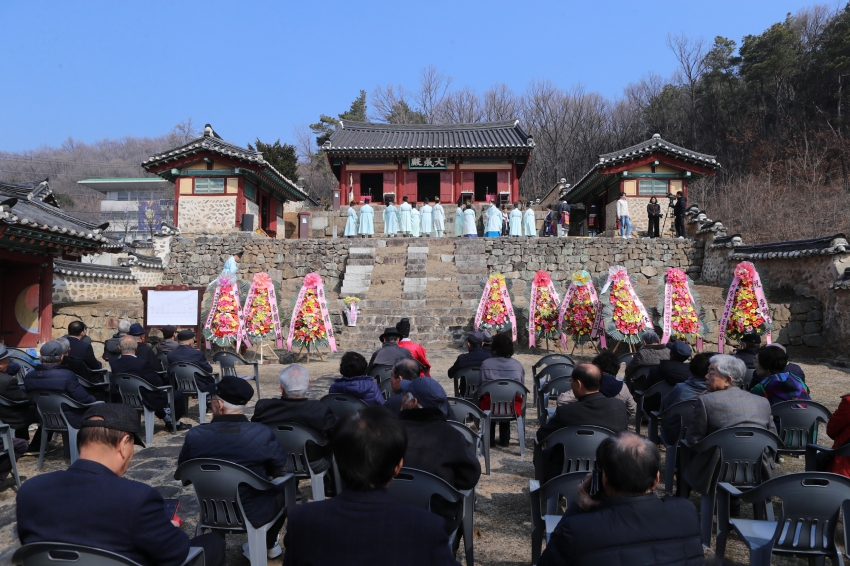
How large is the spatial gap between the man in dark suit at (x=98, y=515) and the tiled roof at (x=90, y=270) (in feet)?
47.0

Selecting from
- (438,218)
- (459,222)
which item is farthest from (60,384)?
(459,222)

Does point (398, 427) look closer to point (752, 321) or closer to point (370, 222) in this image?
point (752, 321)

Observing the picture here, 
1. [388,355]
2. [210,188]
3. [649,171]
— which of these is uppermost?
[649,171]

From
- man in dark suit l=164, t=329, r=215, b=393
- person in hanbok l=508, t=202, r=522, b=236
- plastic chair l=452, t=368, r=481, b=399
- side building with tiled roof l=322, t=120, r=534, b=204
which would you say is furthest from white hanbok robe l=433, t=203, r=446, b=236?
plastic chair l=452, t=368, r=481, b=399

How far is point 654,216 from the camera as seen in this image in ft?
60.0

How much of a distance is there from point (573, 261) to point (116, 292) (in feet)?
43.3

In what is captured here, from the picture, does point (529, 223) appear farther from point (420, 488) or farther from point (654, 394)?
point (420, 488)

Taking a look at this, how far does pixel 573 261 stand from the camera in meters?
17.2

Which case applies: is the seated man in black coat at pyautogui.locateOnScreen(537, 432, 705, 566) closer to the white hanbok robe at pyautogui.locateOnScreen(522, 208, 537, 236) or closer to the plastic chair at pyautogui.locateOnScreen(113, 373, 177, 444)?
the plastic chair at pyautogui.locateOnScreen(113, 373, 177, 444)

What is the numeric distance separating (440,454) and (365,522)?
1147 millimetres

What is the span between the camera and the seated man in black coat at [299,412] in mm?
3527

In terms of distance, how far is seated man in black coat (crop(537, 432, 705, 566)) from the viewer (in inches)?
71.0

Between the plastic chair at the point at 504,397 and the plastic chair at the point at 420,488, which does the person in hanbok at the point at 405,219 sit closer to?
the plastic chair at the point at 504,397

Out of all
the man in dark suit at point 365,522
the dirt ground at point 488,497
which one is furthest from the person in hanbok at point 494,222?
the man in dark suit at point 365,522
